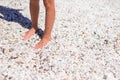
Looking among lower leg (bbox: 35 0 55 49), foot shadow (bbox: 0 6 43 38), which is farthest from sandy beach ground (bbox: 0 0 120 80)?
lower leg (bbox: 35 0 55 49)

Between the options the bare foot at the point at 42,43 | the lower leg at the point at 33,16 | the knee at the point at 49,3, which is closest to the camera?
the knee at the point at 49,3

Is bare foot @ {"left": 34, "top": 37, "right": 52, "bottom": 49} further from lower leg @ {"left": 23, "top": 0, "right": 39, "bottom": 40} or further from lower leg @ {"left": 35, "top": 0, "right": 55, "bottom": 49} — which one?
lower leg @ {"left": 23, "top": 0, "right": 39, "bottom": 40}

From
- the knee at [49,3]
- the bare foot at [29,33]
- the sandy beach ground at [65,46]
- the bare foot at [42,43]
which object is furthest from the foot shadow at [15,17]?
the knee at [49,3]

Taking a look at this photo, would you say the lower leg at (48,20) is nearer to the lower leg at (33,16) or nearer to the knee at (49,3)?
the knee at (49,3)

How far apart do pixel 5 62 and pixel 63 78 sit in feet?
3.46

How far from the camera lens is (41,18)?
22.4 feet

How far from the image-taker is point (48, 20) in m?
5.39

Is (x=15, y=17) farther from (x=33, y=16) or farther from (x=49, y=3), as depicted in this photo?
(x=49, y=3)

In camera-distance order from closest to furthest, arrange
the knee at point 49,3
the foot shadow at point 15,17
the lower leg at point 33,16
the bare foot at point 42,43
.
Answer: the knee at point 49,3, the bare foot at point 42,43, the lower leg at point 33,16, the foot shadow at point 15,17

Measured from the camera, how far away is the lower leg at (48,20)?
17.3 feet

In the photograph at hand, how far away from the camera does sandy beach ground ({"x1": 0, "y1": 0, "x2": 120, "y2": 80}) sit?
195 inches

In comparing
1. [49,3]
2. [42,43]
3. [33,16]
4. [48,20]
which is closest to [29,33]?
[33,16]

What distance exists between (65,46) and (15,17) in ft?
5.51

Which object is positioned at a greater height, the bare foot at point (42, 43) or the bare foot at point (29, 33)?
the bare foot at point (29, 33)
